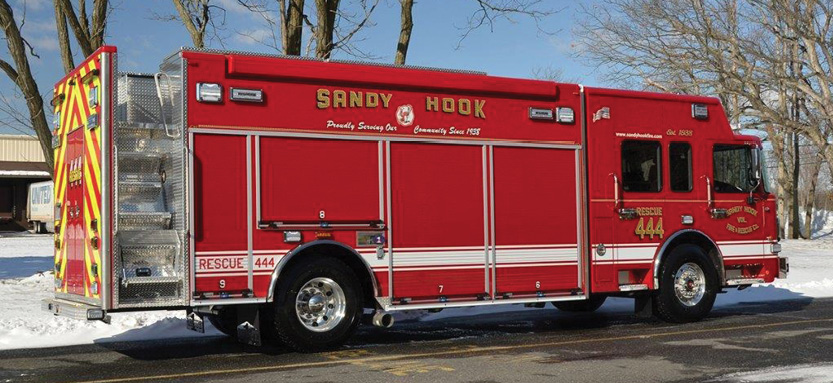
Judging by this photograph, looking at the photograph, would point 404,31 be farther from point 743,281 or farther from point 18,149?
point 18,149

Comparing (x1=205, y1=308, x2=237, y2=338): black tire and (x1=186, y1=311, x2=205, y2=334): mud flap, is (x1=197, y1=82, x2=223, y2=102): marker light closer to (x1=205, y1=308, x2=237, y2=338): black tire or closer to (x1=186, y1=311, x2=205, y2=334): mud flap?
(x1=186, y1=311, x2=205, y2=334): mud flap

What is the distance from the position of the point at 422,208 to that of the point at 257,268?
2.02 meters

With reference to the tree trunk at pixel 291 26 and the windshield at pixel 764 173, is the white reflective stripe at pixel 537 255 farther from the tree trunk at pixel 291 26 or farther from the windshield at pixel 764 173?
the tree trunk at pixel 291 26

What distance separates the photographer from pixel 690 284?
12.4 m

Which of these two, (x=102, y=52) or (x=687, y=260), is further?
(x=687, y=260)

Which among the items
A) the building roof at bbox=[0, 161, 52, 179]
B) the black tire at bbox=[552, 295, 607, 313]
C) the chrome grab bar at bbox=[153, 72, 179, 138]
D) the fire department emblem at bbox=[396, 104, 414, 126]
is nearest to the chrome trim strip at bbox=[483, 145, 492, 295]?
the fire department emblem at bbox=[396, 104, 414, 126]

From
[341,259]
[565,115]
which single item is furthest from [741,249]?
[341,259]

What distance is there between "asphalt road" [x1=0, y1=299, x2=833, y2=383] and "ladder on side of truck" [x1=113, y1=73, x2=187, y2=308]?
78 centimetres

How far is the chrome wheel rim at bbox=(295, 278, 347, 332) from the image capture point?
9633mm

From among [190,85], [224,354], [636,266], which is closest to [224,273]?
[224,354]

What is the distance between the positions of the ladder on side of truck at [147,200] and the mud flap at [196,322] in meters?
0.57

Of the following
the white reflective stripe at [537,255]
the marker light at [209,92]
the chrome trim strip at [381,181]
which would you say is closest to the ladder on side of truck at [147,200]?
the marker light at [209,92]

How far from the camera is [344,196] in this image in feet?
32.5

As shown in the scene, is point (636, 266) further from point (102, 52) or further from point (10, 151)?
point (10, 151)
